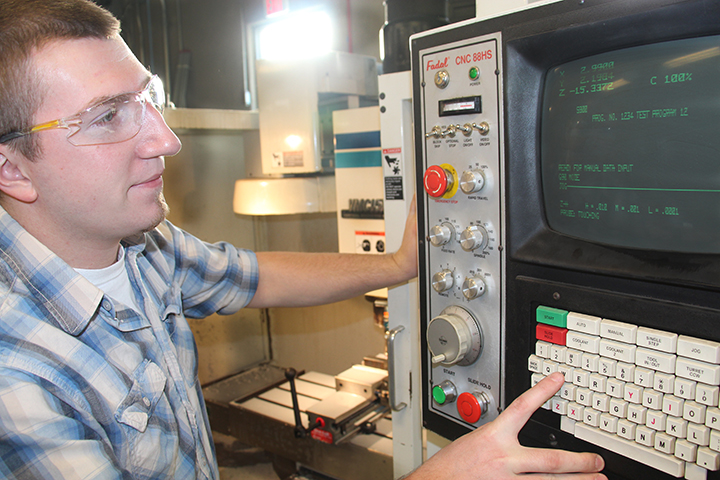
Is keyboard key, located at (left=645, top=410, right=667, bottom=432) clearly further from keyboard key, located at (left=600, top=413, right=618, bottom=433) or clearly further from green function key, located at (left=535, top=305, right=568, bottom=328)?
green function key, located at (left=535, top=305, right=568, bottom=328)

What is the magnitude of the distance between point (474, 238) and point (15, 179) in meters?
0.77

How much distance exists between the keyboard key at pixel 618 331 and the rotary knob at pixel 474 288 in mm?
193

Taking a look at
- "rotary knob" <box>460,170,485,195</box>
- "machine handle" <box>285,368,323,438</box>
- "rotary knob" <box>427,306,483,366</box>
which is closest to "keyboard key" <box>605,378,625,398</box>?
"rotary knob" <box>427,306,483,366</box>

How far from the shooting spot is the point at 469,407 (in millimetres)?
870

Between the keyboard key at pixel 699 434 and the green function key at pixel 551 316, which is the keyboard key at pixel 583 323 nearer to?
the green function key at pixel 551 316

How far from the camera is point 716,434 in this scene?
59cm

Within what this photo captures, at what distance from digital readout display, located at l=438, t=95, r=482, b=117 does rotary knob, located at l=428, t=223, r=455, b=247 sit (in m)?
0.18

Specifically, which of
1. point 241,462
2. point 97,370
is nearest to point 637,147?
point 97,370

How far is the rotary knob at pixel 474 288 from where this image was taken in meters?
0.83

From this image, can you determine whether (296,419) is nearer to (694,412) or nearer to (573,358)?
(573,358)

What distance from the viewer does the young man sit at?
0.72 metres

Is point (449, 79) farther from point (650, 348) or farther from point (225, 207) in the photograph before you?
point (225, 207)

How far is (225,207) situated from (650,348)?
2.51 m

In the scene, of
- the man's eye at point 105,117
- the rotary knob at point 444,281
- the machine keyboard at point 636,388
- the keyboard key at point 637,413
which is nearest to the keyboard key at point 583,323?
the machine keyboard at point 636,388
